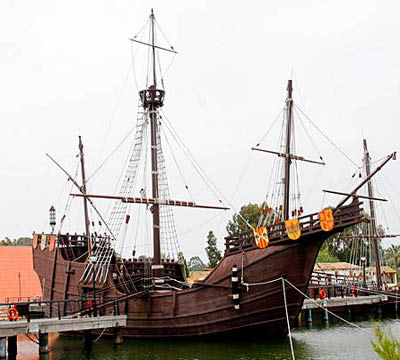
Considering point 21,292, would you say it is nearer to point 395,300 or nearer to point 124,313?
point 124,313

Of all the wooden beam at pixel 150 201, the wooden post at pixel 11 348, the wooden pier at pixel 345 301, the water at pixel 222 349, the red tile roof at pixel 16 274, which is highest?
the wooden beam at pixel 150 201

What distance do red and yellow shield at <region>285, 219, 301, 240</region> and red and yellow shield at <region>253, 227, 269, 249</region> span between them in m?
0.95

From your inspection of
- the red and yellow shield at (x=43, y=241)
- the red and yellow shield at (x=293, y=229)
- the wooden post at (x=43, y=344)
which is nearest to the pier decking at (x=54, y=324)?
the wooden post at (x=43, y=344)

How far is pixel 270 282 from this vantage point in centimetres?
1762

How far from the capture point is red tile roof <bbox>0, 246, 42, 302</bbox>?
117 ft

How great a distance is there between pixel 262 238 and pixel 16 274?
24793mm

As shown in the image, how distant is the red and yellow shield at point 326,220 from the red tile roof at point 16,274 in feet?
81.0

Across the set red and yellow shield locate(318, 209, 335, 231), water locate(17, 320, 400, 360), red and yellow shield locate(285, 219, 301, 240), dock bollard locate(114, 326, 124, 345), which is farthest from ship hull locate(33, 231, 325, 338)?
red and yellow shield locate(318, 209, 335, 231)

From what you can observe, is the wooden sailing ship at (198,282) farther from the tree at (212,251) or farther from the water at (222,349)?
the tree at (212,251)

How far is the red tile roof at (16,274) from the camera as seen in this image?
35719 millimetres

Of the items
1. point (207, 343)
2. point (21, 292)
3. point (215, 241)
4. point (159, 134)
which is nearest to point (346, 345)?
point (207, 343)

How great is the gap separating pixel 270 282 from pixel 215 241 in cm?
3536

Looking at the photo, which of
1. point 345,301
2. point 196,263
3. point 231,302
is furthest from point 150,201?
point 196,263

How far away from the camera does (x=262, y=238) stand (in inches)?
690
